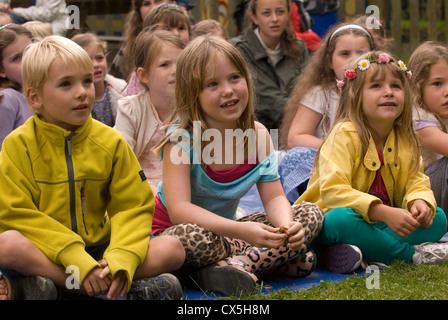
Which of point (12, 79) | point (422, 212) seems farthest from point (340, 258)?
point (12, 79)

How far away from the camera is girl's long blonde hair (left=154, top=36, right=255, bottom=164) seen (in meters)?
2.79

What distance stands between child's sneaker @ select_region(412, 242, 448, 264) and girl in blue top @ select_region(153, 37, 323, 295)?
0.47 meters

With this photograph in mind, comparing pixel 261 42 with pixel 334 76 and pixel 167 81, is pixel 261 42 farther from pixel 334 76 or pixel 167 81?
pixel 167 81

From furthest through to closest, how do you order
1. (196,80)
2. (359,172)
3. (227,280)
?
(359,172), (196,80), (227,280)

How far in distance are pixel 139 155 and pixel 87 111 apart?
1.27 meters

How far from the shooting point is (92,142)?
2.52m

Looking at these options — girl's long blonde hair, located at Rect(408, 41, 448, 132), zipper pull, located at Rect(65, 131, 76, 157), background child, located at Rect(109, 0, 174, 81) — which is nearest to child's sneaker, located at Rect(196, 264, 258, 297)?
zipper pull, located at Rect(65, 131, 76, 157)

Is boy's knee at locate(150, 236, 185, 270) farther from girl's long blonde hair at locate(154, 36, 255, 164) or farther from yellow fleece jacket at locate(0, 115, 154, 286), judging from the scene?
girl's long blonde hair at locate(154, 36, 255, 164)

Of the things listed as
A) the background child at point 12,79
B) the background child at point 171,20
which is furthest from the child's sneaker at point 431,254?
the background child at point 171,20

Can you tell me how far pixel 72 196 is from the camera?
2.46 meters

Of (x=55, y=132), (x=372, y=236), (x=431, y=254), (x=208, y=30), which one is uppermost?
(x=55, y=132)

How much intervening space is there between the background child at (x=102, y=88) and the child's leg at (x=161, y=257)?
6.34 feet

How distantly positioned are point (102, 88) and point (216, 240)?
6.63 ft

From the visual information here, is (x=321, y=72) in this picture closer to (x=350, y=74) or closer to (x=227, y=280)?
(x=350, y=74)
